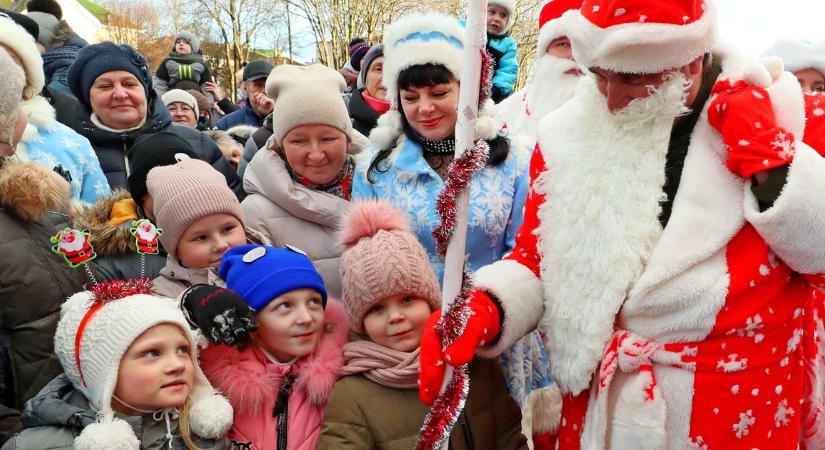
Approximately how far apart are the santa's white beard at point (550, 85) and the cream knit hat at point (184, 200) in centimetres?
214

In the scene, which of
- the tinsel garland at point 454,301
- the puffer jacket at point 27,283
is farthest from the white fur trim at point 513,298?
the puffer jacket at point 27,283

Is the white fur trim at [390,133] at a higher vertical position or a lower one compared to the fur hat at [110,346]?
higher

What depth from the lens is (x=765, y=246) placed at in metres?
1.39

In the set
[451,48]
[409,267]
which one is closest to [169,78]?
[451,48]

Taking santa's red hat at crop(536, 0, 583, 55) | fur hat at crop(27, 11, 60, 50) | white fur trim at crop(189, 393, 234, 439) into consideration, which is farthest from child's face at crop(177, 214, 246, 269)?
fur hat at crop(27, 11, 60, 50)

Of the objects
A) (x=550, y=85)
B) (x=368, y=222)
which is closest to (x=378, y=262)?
(x=368, y=222)

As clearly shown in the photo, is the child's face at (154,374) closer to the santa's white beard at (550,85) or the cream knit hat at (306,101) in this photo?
the cream knit hat at (306,101)

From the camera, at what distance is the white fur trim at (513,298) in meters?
1.65

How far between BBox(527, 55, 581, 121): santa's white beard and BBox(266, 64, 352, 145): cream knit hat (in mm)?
1470

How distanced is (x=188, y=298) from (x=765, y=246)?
1576 mm

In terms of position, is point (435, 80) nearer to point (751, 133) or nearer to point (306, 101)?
point (306, 101)

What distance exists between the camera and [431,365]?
1483mm

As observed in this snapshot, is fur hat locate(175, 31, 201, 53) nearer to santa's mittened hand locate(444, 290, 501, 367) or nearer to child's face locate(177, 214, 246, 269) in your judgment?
child's face locate(177, 214, 246, 269)

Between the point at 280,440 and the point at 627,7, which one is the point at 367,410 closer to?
the point at 280,440
